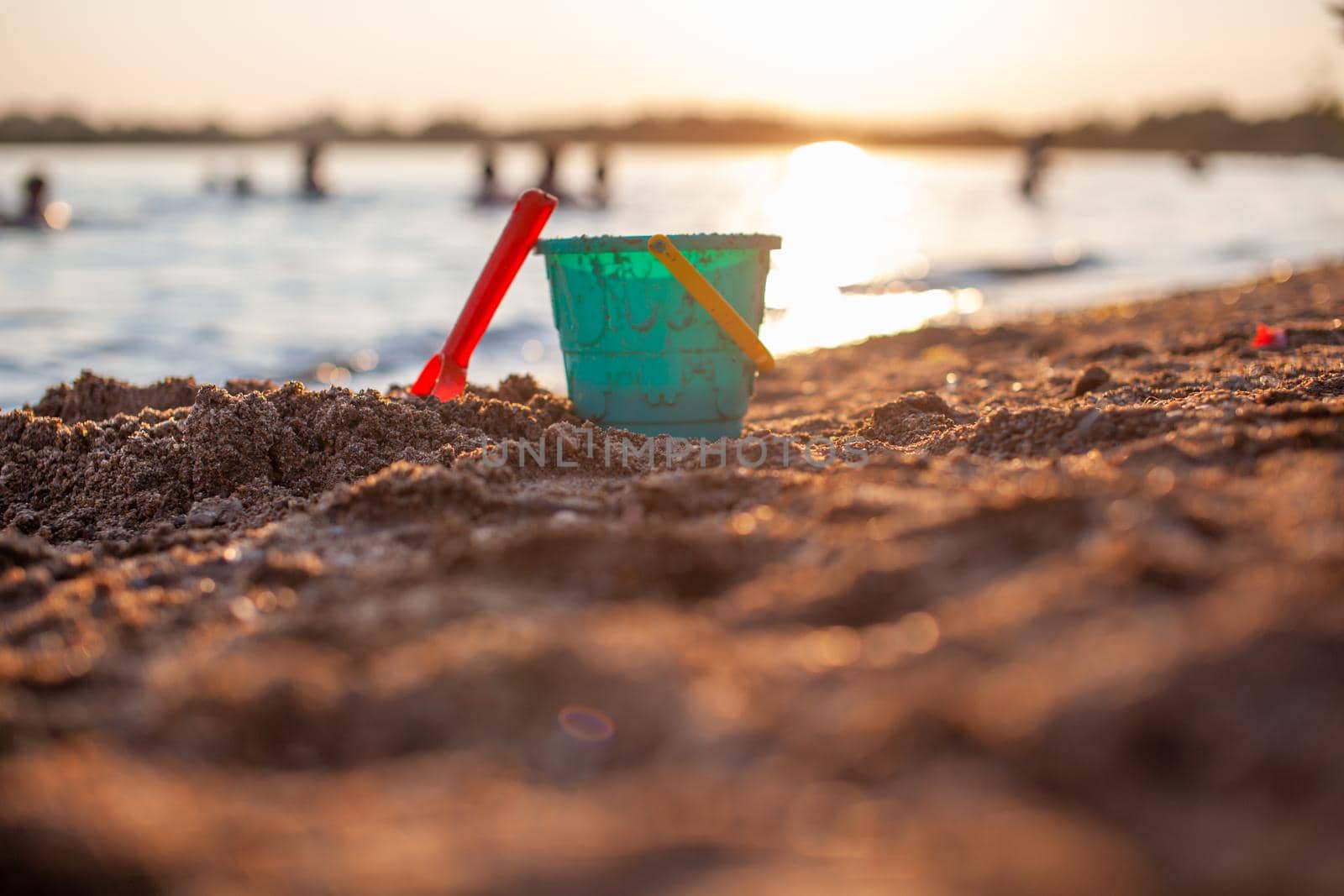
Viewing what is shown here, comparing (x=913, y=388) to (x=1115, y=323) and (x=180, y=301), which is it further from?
(x=180, y=301)

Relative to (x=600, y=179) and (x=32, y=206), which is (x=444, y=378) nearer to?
(x=32, y=206)

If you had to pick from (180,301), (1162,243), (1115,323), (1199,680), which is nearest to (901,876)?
(1199,680)

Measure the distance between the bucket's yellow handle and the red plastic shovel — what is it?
15.3 inches

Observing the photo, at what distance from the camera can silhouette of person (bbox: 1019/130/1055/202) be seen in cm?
2508

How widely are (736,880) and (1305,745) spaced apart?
1.92 feet

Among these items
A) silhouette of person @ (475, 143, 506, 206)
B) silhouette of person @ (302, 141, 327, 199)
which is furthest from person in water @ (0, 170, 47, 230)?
silhouette of person @ (302, 141, 327, 199)

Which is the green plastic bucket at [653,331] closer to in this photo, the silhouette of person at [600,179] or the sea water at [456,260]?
the sea water at [456,260]

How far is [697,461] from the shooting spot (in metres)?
2.82

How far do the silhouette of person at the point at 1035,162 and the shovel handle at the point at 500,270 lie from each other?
931 inches

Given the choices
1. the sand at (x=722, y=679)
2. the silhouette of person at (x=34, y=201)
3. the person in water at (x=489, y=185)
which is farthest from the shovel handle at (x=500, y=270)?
the person in water at (x=489, y=185)

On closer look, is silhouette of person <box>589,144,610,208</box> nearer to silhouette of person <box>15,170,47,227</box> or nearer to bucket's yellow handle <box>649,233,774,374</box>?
silhouette of person <box>15,170,47,227</box>

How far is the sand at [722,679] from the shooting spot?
104cm

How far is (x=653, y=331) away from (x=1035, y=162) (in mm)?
24685

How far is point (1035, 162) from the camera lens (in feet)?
84.8
